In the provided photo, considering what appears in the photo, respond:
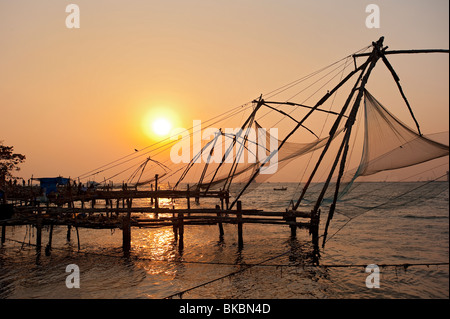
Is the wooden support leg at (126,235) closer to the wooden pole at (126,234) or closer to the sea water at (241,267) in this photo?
the wooden pole at (126,234)

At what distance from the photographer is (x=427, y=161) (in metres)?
8.58

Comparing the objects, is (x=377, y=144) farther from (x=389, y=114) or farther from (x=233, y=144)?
(x=233, y=144)

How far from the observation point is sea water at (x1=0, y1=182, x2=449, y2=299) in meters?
8.32

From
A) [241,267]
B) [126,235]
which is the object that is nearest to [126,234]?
[126,235]

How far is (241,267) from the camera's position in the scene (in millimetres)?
10664

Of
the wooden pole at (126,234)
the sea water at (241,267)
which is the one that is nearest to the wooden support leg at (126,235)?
the wooden pole at (126,234)

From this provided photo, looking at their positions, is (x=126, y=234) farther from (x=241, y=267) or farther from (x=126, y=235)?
(x=241, y=267)

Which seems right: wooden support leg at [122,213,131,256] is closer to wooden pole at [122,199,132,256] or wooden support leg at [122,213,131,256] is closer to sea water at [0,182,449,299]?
wooden pole at [122,199,132,256]

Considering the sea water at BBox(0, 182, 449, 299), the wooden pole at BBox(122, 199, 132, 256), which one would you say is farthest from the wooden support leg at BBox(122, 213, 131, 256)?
the sea water at BBox(0, 182, 449, 299)

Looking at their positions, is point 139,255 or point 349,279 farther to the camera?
point 139,255

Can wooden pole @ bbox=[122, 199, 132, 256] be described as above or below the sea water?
above
